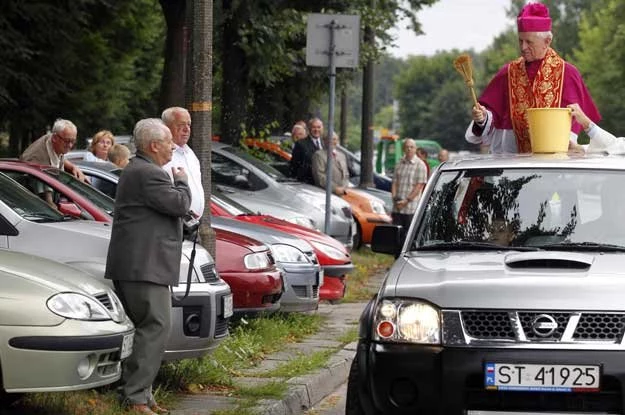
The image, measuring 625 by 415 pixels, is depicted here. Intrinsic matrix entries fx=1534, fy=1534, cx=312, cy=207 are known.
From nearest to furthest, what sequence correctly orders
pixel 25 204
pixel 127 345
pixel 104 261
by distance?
pixel 127 345 → pixel 104 261 → pixel 25 204

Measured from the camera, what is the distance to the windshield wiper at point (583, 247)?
746 centimetres

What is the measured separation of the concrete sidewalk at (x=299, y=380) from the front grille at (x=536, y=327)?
2.57 meters

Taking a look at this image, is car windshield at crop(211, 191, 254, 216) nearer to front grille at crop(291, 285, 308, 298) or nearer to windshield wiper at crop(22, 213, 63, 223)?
front grille at crop(291, 285, 308, 298)

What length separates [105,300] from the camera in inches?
326

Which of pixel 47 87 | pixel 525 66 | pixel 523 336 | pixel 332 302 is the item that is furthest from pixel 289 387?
pixel 47 87

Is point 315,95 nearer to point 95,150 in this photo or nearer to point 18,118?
point 18,118

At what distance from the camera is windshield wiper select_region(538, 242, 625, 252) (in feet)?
24.5

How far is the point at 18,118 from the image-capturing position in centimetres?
3103

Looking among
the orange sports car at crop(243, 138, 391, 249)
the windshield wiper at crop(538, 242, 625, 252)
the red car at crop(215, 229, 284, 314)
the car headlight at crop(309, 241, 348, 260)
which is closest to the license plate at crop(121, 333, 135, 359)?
the windshield wiper at crop(538, 242, 625, 252)

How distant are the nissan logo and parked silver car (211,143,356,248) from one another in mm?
12440

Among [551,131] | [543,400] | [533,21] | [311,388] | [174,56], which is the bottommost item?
[311,388]

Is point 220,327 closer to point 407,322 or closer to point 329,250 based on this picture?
point 407,322

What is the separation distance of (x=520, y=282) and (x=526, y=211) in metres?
1.09

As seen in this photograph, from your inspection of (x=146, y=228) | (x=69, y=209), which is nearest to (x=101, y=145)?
(x=69, y=209)
